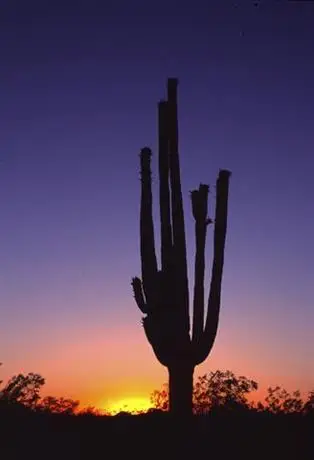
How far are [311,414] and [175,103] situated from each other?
305 inches

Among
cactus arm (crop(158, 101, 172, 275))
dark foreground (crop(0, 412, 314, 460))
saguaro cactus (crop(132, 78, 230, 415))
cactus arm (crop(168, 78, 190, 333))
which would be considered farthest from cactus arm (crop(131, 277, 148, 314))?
dark foreground (crop(0, 412, 314, 460))

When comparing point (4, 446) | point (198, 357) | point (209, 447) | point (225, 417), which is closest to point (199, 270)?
point (198, 357)

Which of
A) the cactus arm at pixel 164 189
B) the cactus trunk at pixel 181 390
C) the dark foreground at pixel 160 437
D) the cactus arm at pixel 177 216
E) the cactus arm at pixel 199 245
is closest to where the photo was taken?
the dark foreground at pixel 160 437

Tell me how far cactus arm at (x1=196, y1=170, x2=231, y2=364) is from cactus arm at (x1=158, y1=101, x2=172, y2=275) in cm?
112

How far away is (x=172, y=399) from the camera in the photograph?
54.2 feet

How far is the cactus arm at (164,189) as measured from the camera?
56.8 feet

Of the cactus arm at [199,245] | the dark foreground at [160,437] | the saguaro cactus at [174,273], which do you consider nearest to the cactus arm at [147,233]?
the saguaro cactus at [174,273]

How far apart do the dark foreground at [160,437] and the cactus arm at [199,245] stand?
89.4 inches

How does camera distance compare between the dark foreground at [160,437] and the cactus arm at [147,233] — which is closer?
the dark foreground at [160,437]

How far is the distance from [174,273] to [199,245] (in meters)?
0.88

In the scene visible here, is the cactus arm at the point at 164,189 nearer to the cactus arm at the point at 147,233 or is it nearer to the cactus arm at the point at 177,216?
the cactus arm at the point at 177,216

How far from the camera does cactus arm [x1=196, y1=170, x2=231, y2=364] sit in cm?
1691

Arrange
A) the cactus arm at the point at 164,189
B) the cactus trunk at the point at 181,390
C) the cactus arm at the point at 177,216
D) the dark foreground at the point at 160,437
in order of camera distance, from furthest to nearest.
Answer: the cactus arm at the point at 164,189
the cactus arm at the point at 177,216
the cactus trunk at the point at 181,390
the dark foreground at the point at 160,437

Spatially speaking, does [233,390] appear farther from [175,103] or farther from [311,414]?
[175,103]
